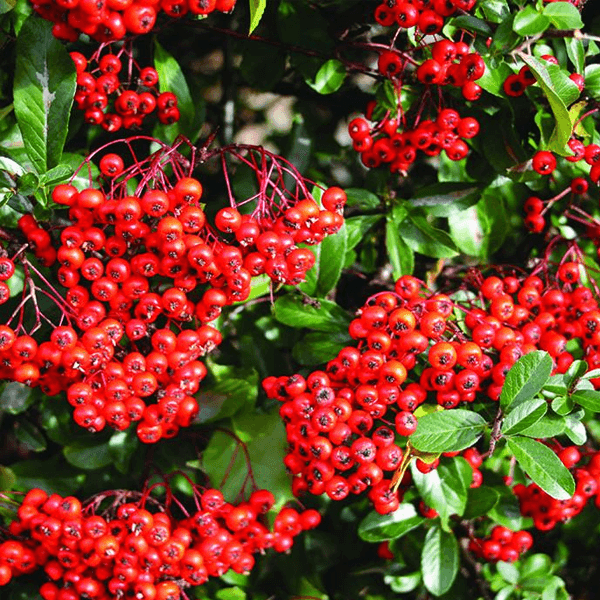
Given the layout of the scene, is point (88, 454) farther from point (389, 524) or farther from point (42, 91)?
point (42, 91)

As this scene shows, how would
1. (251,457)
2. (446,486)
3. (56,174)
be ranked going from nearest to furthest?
(56,174)
(446,486)
(251,457)

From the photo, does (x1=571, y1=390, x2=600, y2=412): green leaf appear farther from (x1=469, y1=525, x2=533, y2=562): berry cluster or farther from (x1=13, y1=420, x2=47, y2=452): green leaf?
(x1=13, y1=420, x2=47, y2=452): green leaf

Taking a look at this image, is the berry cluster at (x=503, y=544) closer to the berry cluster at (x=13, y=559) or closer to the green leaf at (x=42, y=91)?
the berry cluster at (x=13, y=559)

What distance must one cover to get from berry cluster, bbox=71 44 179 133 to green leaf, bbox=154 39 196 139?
27 mm

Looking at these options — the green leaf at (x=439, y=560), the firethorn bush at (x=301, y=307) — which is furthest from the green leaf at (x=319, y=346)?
the green leaf at (x=439, y=560)

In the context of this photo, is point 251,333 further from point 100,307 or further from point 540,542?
point 540,542

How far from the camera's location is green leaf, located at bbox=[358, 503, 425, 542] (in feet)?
6.52

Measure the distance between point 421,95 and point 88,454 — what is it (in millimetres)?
1336

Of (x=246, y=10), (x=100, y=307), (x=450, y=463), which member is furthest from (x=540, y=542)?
(x=246, y=10)

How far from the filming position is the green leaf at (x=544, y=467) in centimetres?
150

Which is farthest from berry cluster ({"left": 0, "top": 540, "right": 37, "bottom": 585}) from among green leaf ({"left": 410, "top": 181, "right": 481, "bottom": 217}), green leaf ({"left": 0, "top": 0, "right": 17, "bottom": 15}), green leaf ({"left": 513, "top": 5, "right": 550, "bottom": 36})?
green leaf ({"left": 513, "top": 5, "right": 550, "bottom": 36})

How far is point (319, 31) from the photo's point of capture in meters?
2.05

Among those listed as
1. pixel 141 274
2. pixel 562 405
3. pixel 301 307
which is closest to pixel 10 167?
pixel 141 274

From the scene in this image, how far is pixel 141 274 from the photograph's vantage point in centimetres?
157
